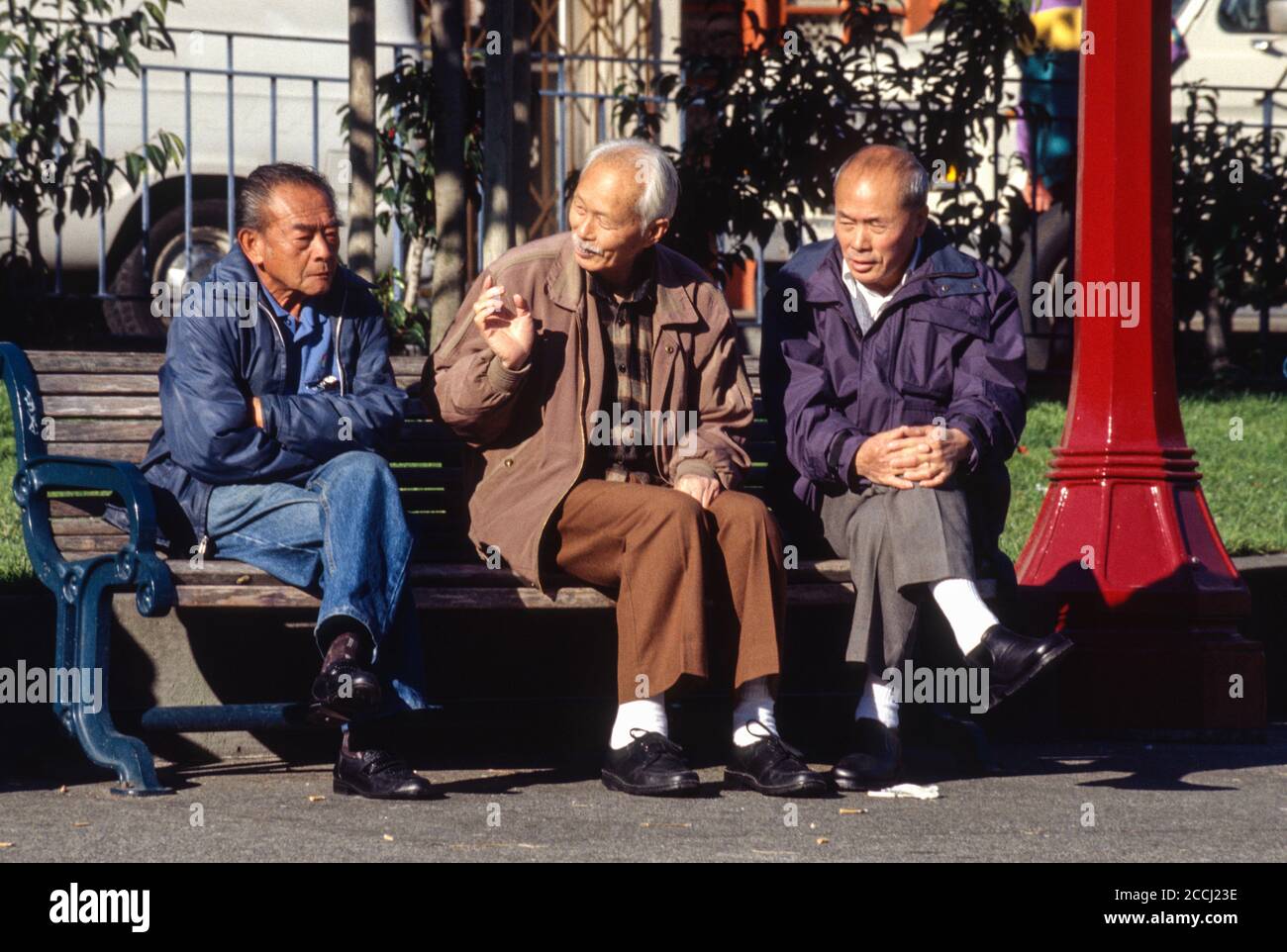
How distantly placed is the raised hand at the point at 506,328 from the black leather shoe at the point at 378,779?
0.96 metres

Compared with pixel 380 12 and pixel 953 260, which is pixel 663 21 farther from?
pixel 953 260

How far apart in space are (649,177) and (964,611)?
1.29 m

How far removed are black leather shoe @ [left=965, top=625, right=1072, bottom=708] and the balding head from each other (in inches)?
40.0

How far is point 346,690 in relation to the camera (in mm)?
4641

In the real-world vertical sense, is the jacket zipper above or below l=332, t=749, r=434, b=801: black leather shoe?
above

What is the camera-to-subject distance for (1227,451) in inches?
339

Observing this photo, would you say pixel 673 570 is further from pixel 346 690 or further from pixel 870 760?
pixel 346 690

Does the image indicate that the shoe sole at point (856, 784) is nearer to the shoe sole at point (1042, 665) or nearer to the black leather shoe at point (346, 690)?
the shoe sole at point (1042, 665)

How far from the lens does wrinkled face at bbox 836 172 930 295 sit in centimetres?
534

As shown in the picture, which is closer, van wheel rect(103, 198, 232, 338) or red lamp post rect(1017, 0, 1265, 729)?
red lamp post rect(1017, 0, 1265, 729)

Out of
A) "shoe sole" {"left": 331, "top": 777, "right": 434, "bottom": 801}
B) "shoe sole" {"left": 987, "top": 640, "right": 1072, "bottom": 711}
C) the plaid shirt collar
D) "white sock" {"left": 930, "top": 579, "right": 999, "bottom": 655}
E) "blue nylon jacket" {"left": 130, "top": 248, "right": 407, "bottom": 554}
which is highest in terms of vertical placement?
the plaid shirt collar

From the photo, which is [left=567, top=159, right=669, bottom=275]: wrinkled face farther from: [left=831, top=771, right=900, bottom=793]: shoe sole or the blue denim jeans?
[left=831, top=771, right=900, bottom=793]: shoe sole

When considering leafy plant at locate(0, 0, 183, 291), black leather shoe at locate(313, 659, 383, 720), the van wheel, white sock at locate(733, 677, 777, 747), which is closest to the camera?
black leather shoe at locate(313, 659, 383, 720)

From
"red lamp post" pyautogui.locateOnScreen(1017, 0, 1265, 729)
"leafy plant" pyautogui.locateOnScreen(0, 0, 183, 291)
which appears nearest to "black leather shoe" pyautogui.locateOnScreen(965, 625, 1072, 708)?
"red lamp post" pyautogui.locateOnScreen(1017, 0, 1265, 729)
